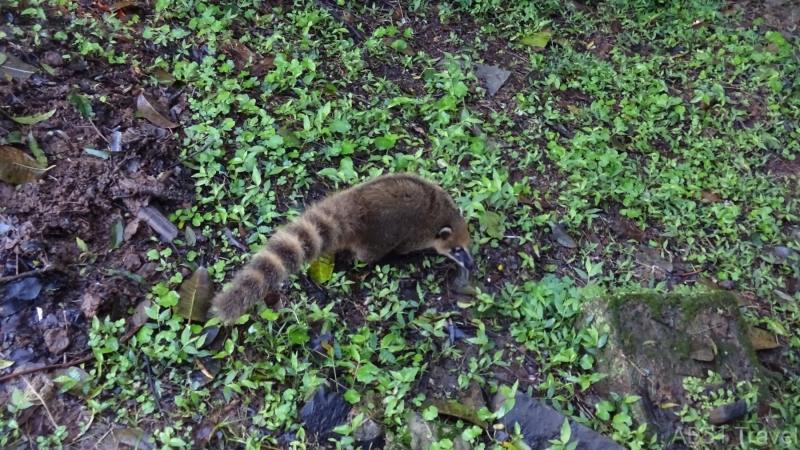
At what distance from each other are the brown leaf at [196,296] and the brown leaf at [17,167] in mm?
1107

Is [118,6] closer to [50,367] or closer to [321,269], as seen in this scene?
[321,269]

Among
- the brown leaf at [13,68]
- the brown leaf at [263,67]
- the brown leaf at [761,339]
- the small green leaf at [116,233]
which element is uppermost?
the brown leaf at [13,68]

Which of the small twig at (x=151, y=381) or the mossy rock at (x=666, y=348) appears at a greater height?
the small twig at (x=151, y=381)

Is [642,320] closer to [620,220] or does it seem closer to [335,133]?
[620,220]

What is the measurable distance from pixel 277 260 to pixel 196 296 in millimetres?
482

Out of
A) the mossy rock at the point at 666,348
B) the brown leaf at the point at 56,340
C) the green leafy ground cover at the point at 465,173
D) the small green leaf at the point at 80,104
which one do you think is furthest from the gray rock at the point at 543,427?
the small green leaf at the point at 80,104

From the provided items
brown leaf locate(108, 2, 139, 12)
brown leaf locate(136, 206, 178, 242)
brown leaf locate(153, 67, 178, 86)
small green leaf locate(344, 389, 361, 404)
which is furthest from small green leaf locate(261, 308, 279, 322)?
brown leaf locate(108, 2, 139, 12)

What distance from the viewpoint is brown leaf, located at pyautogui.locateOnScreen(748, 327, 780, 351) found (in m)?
3.90

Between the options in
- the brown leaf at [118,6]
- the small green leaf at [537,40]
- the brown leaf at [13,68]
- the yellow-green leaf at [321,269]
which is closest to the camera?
the yellow-green leaf at [321,269]

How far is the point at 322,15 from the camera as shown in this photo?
5355 mm

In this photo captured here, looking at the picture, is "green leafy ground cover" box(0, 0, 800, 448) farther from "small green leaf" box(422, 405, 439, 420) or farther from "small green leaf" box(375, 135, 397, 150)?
"small green leaf" box(422, 405, 439, 420)

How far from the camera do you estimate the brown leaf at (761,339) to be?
390 cm

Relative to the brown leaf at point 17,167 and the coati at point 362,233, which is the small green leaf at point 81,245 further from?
the coati at point 362,233

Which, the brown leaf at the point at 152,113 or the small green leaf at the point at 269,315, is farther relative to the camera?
the brown leaf at the point at 152,113
